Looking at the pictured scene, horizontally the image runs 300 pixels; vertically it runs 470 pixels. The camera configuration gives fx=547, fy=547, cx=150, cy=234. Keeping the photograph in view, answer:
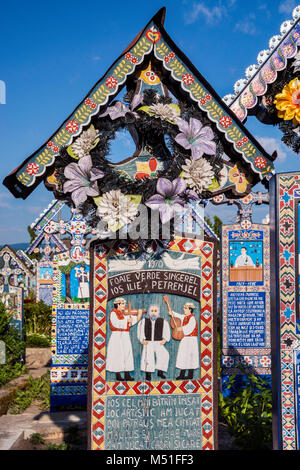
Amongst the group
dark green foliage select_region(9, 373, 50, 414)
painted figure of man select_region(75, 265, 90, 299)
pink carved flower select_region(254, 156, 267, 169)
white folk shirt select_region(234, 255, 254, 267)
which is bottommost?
dark green foliage select_region(9, 373, 50, 414)

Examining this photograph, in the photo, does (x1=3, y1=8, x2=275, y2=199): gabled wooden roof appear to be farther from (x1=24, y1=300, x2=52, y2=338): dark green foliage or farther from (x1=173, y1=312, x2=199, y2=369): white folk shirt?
(x1=24, y1=300, x2=52, y2=338): dark green foliage

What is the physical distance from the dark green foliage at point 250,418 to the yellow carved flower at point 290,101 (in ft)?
11.0

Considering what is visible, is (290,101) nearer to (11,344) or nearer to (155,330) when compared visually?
(155,330)

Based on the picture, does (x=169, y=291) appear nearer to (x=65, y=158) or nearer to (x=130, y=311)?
(x=130, y=311)

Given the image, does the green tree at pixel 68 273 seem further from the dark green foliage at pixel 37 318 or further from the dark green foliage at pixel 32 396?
the dark green foliage at pixel 37 318

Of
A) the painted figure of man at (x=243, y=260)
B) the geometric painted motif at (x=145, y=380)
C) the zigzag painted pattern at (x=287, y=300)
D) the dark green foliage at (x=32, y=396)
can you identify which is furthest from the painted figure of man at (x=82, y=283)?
the zigzag painted pattern at (x=287, y=300)

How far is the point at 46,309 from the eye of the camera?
1730cm

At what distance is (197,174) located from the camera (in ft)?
16.4

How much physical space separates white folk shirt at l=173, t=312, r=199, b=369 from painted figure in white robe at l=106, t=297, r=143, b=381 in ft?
1.40

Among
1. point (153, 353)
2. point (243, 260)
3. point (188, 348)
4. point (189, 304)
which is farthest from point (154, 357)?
point (243, 260)

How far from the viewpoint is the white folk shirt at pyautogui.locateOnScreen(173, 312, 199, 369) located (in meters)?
4.95

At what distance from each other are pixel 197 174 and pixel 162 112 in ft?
2.14

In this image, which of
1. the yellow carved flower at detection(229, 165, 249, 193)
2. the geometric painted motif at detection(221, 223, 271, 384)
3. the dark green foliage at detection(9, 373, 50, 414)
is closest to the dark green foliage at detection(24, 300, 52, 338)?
the dark green foliage at detection(9, 373, 50, 414)
